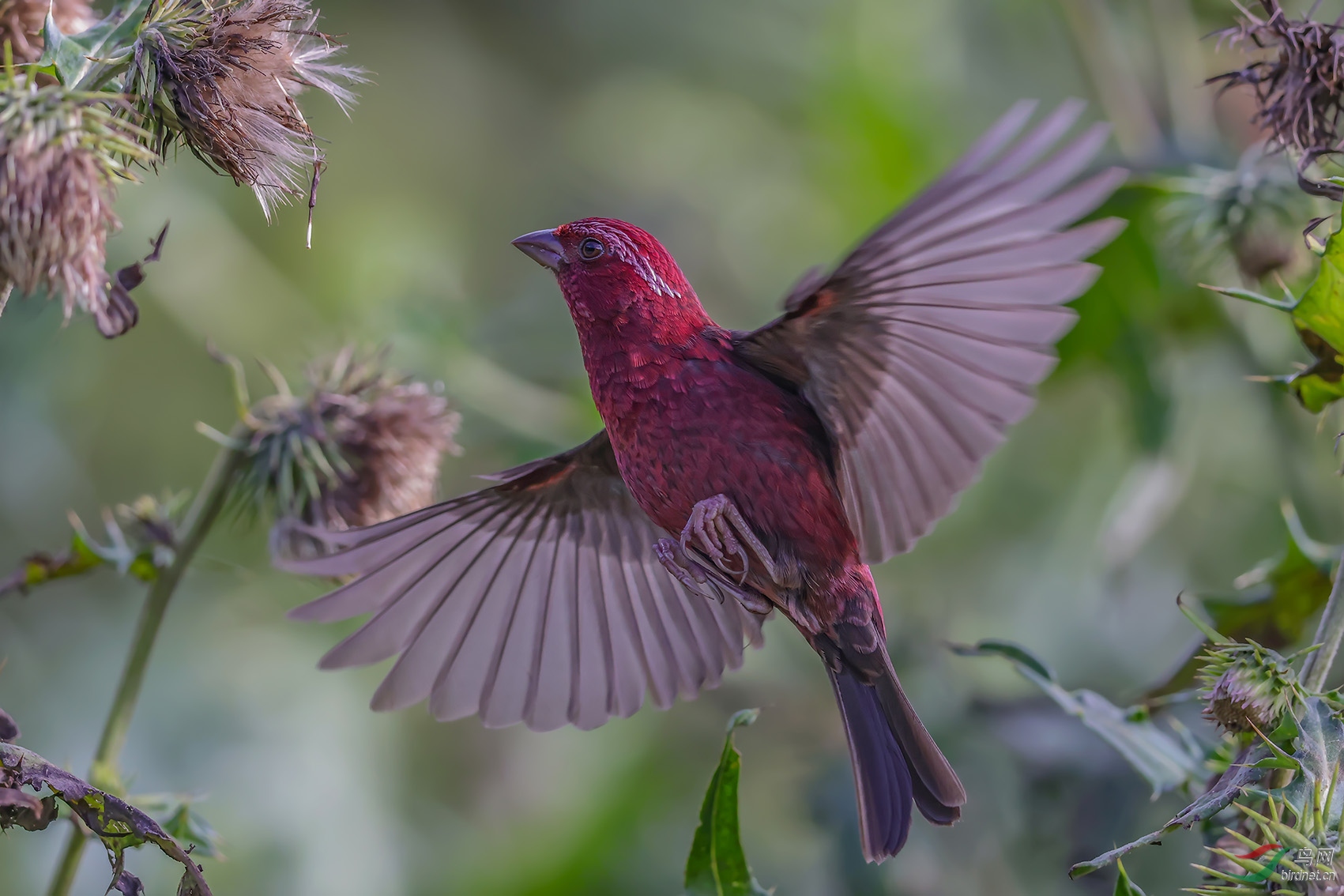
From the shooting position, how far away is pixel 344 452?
135 inches

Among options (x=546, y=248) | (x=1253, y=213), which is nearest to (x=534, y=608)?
(x=546, y=248)

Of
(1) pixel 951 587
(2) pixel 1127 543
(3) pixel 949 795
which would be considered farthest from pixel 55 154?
(1) pixel 951 587

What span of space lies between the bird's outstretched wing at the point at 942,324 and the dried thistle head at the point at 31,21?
159 cm

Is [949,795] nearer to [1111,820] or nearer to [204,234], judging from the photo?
[1111,820]

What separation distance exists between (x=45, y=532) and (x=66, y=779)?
4170 millimetres

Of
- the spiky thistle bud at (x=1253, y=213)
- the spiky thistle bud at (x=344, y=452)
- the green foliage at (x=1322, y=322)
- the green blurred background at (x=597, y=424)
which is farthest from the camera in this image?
the green blurred background at (x=597, y=424)

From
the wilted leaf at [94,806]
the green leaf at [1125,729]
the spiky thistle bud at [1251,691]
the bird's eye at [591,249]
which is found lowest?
the green leaf at [1125,729]

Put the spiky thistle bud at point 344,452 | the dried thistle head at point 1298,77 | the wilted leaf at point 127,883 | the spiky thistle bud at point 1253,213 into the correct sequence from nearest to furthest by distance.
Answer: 1. the wilted leaf at point 127,883
2. the dried thistle head at point 1298,77
3. the spiky thistle bud at point 344,452
4. the spiky thistle bud at point 1253,213

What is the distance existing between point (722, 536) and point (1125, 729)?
3.39 ft

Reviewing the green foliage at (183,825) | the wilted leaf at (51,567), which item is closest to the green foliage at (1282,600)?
the green foliage at (183,825)

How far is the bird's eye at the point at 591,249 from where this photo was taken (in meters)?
2.91

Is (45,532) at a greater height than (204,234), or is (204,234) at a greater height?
(204,234)

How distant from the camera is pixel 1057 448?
634cm

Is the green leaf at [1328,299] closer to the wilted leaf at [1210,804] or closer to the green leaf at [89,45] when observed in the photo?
the wilted leaf at [1210,804]
